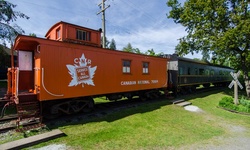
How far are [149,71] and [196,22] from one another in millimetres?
8658

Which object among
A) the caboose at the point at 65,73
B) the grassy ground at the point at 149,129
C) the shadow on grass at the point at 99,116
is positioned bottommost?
the grassy ground at the point at 149,129

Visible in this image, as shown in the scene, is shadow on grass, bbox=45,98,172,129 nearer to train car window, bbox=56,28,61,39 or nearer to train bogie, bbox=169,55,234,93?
train car window, bbox=56,28,61,39

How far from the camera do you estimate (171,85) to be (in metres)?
14.2

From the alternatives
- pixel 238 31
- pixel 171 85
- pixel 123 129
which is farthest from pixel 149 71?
pixel 238 31

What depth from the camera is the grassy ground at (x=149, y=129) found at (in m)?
5.28

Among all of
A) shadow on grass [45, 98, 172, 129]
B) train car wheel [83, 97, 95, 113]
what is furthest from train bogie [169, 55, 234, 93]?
train car wheel [83, 97, 95, 113]

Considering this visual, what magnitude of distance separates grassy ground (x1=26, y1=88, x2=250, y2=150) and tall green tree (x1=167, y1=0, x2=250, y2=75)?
7288 millimetres

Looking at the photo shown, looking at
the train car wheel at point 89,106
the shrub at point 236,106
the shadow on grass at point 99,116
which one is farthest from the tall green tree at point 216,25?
the train car wheel at point 89,106

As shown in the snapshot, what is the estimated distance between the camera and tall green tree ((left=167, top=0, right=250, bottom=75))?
13914 mm

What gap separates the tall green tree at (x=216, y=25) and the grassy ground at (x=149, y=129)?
7288mm

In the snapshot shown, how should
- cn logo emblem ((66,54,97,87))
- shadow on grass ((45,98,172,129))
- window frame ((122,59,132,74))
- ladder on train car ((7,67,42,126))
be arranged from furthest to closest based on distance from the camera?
window frame ((122,59,132,74)) → cn logo emblem ((66,54,97,87)) → shadow on grass ((45,98,172,129)) → ladder on train car ((7,67,42,126))

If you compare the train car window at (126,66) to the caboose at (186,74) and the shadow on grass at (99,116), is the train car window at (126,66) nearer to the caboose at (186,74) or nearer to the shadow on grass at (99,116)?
the shadow on grass at (99,116)

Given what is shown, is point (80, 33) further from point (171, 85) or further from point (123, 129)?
point (171, 85)

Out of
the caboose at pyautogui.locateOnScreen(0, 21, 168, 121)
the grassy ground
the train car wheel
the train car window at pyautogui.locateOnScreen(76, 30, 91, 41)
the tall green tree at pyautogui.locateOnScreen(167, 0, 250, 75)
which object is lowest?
the grassy ground
